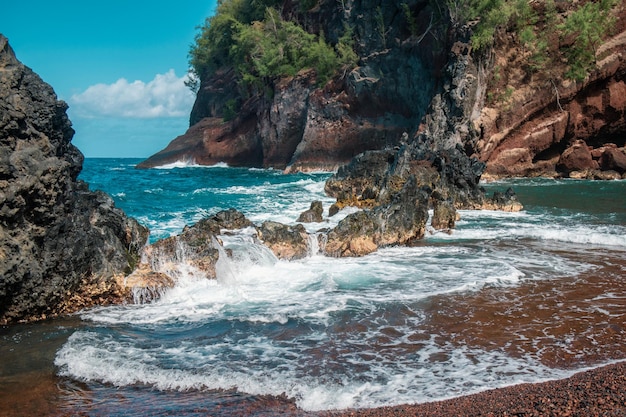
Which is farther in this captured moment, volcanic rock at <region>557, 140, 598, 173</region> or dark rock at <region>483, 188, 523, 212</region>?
volcanic rock at <region>557, 140, 598, 173</region>

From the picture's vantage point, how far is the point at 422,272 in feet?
37.3

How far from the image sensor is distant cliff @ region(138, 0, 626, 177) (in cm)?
3372

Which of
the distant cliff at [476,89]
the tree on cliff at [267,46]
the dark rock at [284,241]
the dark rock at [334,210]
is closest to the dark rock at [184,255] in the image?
the dark rock at [284,241]

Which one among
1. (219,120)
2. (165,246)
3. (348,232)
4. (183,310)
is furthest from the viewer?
(219,120)

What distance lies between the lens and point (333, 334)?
772cm

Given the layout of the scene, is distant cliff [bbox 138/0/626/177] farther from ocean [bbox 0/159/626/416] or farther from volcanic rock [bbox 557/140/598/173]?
ocean [bbox 0/159/626/416]

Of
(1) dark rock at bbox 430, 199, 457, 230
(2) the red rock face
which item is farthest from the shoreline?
(2) the red rock face

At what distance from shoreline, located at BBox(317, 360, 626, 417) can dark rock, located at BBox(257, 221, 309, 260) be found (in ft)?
25.3

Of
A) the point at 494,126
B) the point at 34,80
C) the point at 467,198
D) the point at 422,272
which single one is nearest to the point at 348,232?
the point at 422,272

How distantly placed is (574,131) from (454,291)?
2837cm

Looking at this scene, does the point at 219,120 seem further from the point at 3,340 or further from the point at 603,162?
the point at 3,340

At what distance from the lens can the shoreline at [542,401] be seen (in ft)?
15.6

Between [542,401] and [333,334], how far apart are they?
3274mm

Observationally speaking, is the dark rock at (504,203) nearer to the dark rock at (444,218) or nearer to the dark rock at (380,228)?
the dark rock at (444,218)
